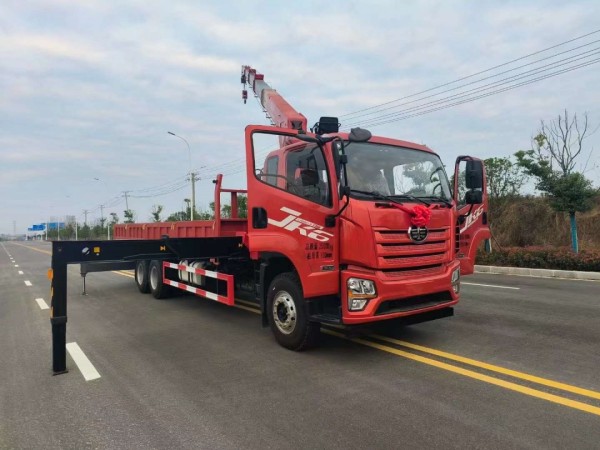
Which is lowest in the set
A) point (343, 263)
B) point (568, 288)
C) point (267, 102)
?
point (568, 288)

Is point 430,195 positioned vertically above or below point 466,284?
above

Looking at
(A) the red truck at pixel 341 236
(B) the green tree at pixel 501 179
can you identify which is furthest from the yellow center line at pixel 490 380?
(B) the green tree at pixel 501 179

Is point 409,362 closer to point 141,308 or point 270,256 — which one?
point 270,256

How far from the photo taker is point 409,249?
4891 mm

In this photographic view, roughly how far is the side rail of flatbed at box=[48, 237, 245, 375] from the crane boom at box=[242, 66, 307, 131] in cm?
234

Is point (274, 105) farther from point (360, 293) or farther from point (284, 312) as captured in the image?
point (360, 293)

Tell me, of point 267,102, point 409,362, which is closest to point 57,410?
point 409,362

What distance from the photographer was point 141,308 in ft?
28.9

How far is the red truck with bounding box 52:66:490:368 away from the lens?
472cm

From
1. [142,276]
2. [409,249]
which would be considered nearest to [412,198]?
[409,249]

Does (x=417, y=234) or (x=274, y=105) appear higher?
(x=274, y=105)

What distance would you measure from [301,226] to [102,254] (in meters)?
2.68

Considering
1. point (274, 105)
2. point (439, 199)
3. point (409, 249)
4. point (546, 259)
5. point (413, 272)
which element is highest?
point (274, 105)

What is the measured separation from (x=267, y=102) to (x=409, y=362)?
846 centimetres
